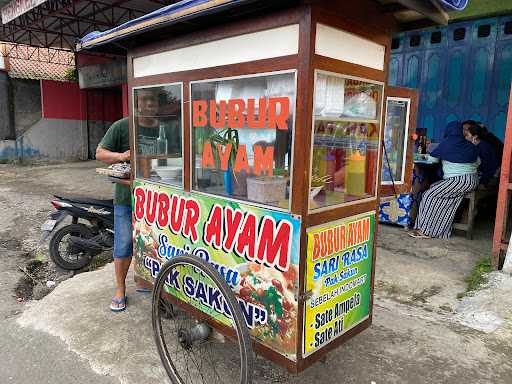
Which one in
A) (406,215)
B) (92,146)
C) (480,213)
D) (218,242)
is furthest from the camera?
(92,146)

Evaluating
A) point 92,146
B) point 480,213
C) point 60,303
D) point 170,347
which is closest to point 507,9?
point 480,213

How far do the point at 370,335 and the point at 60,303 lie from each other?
2365mm

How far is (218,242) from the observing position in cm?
211

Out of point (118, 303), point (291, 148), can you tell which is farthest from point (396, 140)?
point (118, 303)

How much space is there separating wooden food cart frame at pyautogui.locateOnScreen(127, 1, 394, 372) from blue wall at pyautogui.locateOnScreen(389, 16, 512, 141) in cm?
455

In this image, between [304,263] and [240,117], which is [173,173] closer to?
[240,117]

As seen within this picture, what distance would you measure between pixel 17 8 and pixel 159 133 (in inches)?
346

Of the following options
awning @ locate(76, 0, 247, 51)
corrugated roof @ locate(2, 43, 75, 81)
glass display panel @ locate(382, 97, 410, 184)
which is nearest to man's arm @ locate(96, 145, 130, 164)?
awning @ locate(76, 0, 247, 51)

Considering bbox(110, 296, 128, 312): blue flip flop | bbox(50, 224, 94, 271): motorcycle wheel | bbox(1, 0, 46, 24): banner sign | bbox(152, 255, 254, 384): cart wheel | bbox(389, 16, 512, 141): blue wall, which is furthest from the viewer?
bbox(1, 0, 46, 24): banner sign

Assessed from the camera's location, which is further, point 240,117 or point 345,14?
point 240,117

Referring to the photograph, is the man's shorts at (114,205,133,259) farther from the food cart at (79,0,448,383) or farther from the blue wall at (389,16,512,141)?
the blue wall at (389,16,512,141)

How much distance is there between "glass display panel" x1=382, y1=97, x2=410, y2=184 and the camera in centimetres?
271

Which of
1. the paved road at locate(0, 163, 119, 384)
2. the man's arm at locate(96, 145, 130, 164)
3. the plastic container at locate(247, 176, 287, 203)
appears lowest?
the paved road at locate(0, 163, 119, 384)

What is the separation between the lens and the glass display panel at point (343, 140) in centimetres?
191
